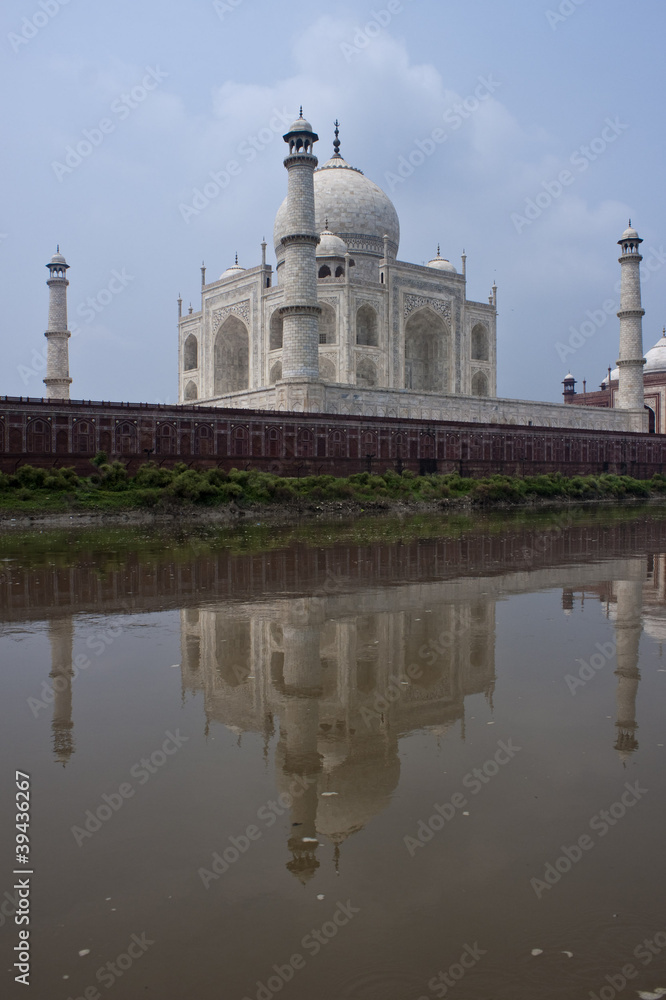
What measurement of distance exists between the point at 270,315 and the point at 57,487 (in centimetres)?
2094

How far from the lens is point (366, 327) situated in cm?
3997

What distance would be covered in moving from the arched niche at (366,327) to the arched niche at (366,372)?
0.85 meters


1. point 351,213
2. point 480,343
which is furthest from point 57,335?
point 480,343

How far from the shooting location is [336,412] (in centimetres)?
Result: 3120

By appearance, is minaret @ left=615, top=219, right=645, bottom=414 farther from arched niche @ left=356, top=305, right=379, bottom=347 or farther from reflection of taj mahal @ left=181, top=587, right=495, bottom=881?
reflection of taj mahal @ left=181, top=587, right=495, bottom=881

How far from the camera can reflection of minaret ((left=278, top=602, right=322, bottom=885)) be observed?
2922 mm

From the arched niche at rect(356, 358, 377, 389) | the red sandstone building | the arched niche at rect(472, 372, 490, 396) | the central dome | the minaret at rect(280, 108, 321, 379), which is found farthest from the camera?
the red sandstone building

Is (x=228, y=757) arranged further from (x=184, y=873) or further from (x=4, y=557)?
(x=4, y=557)

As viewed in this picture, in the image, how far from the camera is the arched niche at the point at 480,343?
4353 centimetres

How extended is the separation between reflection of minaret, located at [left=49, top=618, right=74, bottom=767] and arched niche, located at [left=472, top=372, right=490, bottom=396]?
38239 mm

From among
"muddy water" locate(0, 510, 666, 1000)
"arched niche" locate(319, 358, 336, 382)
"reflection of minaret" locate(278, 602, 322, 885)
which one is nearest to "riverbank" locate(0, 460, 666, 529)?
"arched niche" locate(319, 358, 336, 382)

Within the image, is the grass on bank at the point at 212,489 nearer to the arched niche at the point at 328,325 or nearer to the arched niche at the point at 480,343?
the arched niche at the point at 328,325

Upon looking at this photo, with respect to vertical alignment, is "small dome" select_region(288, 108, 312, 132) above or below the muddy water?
above

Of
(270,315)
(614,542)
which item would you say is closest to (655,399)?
(270,315)
